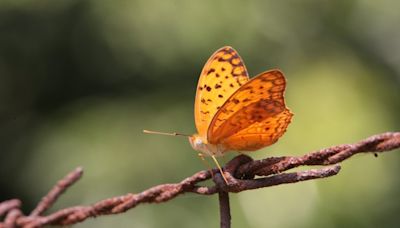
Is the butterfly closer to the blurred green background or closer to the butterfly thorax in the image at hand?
the butterfly thorax

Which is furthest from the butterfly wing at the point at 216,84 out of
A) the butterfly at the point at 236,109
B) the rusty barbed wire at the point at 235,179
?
the rusty barbed wire at the point at 235,179

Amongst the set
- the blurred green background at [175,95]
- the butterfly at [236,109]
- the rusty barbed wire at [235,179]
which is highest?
the blurred green background at [175,95]

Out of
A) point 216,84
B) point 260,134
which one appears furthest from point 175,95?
point 260,134

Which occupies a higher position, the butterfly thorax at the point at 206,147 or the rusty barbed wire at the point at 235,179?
the butterfly thorax at the point at 206,147

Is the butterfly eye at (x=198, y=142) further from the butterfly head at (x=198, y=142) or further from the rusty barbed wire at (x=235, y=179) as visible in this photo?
the rusty barbed wire at (x=235, y=179)

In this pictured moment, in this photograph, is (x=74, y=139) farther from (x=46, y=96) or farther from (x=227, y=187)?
(x=227, y=187)

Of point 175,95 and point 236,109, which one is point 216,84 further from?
point 175,95

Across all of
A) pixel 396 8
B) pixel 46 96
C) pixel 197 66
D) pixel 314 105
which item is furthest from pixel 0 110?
pixel 396 8

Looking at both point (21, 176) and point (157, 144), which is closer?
point (157, 144)
